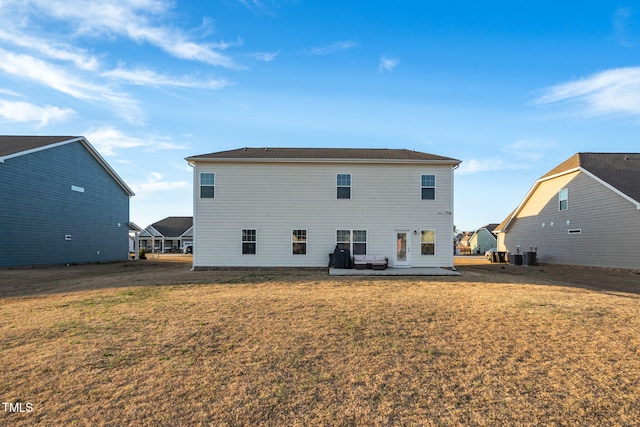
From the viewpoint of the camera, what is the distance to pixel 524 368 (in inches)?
188

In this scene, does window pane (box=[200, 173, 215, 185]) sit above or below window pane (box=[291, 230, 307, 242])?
above

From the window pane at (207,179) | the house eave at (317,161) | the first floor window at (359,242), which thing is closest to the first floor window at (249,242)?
the window pane at (207,179)

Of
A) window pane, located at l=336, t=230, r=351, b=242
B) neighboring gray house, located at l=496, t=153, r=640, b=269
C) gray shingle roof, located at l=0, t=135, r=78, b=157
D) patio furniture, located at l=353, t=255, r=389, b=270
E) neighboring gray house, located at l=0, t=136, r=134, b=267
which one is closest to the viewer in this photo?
patio furniture, located at l=353, t=255, r=389, b=270

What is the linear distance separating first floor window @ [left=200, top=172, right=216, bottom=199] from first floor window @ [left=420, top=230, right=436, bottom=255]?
1017cm

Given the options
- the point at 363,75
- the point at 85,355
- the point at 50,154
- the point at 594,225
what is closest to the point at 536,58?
the point at 363,75

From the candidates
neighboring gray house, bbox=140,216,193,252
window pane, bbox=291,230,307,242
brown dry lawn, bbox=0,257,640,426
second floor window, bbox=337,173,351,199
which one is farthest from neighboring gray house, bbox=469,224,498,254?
brown dry lawn, bbox=0,257,640,426

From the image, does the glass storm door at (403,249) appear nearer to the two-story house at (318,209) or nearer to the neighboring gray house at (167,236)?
the two-story house at (318,209)

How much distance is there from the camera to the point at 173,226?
5816 cm

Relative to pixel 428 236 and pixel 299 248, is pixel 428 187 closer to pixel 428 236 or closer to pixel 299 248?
pixel 428 236

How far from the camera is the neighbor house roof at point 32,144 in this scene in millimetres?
20719

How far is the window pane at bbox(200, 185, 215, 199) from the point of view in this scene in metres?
18.2

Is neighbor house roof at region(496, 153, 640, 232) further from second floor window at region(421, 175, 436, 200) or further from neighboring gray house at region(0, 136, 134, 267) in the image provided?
neighboring gray house at region(0, 136, 134, 267)

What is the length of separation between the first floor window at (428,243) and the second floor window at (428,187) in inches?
66.0

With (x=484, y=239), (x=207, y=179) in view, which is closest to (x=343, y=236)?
(x=207, y=179)
